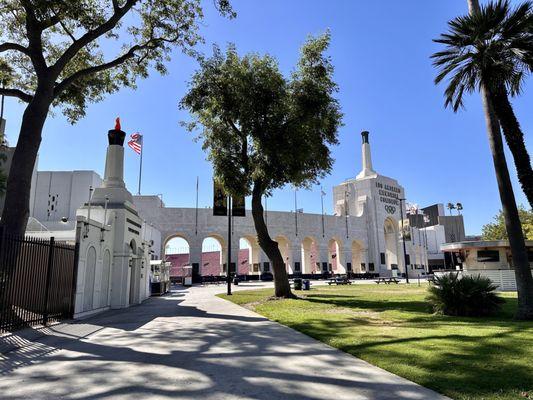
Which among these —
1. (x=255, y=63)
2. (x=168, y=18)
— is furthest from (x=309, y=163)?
(x=168, y=18)

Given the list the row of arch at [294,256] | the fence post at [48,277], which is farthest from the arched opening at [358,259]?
the fence post at [48,277]

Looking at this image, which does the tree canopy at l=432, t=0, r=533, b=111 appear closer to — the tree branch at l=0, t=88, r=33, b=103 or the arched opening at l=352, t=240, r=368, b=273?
the tree branch at l=0, t=88, r=33, b=103

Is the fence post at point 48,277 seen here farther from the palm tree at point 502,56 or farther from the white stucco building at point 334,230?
the white stucco building at point 334,230

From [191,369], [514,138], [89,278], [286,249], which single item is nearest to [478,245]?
[514,138]

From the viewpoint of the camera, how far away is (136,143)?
43.9m

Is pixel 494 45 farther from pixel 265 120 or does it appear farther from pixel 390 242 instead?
pixel 390 242

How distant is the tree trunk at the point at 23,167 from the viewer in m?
12.1

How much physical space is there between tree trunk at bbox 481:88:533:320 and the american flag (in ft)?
122

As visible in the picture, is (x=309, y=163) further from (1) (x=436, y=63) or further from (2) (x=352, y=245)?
(2) (x=352, y=245)

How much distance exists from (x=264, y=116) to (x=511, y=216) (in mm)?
12429

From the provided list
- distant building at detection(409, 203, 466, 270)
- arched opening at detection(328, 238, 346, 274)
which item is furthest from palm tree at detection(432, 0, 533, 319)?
distant building at detection(409, 203, 466, 270)

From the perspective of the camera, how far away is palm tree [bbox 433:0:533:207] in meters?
11.6

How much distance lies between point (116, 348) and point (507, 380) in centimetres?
743

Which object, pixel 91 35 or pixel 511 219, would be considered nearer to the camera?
pixel 511 219
